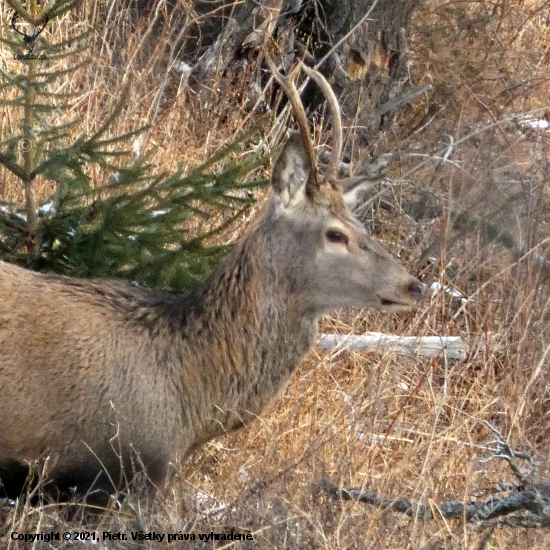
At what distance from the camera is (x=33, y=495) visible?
4.30 m

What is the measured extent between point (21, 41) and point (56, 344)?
6.76 feet

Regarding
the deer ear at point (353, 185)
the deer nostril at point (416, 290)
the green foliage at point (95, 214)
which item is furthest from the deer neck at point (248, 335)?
the green foliage at point (95, 214)

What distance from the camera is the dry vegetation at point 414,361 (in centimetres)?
413

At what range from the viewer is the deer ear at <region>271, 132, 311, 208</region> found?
4.63m

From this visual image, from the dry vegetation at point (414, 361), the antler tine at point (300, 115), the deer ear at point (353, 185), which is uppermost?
the antler tine at point (300, 115)

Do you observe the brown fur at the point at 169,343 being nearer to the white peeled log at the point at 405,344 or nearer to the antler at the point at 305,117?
the antler at the point at 305,117

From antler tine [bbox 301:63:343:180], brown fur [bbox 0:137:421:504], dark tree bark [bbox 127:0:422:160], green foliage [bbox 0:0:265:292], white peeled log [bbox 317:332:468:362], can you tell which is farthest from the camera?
dark tree bark [bbox 127:0:422:160]

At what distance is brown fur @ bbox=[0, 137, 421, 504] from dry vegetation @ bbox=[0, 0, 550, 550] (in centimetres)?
25

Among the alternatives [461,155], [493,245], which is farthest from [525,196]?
[461,155]

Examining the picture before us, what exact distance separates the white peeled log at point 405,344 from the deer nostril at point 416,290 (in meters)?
1.57

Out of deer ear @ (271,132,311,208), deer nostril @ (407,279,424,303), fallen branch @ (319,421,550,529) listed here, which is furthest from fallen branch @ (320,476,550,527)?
deer ear @ (271,132,311,208)

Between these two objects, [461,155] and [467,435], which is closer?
[467,435]

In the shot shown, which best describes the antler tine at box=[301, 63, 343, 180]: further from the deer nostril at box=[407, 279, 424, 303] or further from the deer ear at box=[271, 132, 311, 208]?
the deer nostril at box=[407, 279, 424, 303]

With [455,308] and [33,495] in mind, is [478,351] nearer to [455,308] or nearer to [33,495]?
[455,308]
